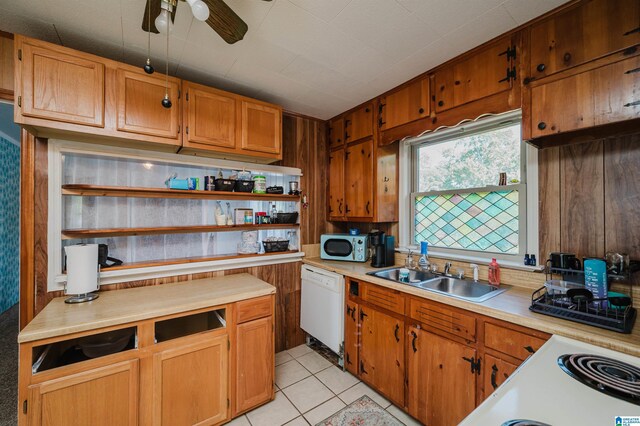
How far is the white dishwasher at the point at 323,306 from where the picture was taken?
2479 mm

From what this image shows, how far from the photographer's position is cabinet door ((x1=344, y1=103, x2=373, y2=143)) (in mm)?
2752

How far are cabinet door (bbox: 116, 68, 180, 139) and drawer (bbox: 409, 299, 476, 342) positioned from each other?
2.20 metres

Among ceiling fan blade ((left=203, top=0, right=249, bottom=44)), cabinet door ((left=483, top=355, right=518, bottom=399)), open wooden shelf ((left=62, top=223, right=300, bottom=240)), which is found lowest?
cabinet door ((left=483, top=355, right=518, bottom=399))

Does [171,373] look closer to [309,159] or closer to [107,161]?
[107,161]

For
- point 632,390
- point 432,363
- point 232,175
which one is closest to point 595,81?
point 632,390

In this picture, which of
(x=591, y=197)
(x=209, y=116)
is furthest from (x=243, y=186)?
(x=591, y=197)

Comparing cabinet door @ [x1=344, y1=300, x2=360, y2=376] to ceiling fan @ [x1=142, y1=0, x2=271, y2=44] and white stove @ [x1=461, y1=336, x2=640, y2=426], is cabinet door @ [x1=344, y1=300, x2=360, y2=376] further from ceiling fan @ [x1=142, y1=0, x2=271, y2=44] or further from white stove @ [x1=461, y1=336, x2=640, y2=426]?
ceiling fan @ [x1=142, y1=0, x2=271, y2=44]

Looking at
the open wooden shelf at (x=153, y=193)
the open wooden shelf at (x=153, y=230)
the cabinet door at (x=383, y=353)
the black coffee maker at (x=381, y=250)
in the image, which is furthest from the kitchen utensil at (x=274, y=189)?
the cabinet door at (x=383, y=353)

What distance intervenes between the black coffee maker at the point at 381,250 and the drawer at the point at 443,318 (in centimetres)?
72

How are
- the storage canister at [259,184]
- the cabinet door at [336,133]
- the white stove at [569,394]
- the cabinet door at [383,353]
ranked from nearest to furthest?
the white stove at [569,394]
the cabinet door at [383,353]
the storage canister at [259,184]
the cabinet door at [336,133]

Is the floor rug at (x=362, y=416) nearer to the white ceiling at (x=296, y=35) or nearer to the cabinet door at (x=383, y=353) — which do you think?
the cabinet door at (x=383, y=353)

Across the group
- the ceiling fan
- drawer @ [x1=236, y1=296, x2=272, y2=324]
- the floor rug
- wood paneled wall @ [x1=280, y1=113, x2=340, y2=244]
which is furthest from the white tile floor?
the ceiling fan

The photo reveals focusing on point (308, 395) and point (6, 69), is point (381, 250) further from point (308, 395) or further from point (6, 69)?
point (6, 69)

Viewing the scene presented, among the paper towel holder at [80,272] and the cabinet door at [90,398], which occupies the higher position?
the paper towel holder at [80,272]
